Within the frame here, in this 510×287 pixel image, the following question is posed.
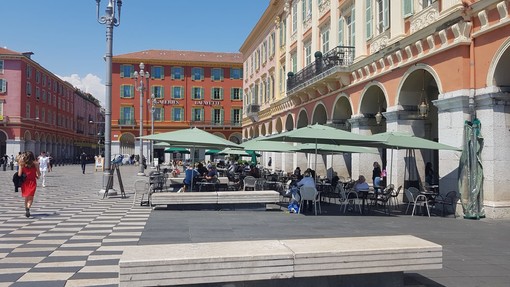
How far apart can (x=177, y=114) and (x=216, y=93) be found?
21.0 feet

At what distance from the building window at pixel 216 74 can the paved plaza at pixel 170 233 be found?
2111 inches

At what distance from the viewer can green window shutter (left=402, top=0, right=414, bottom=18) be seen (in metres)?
15.5

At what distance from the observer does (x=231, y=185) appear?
18406mm

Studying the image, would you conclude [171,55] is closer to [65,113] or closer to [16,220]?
[65,113]

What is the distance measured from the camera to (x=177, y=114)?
66125mm

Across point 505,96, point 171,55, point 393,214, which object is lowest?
point 393,214

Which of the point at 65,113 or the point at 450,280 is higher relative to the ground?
the point at 65,113

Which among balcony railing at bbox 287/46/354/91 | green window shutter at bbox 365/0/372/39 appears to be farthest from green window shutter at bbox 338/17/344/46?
green window shutter at bbox 365/0/372/39

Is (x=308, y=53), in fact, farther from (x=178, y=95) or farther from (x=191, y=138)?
(x=178, y=95)

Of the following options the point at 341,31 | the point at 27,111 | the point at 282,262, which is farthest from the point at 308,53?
the point at 27,111

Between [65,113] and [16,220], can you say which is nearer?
[16,220]

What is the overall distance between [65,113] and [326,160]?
66.0m

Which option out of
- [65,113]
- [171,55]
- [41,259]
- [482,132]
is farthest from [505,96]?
[65,113]

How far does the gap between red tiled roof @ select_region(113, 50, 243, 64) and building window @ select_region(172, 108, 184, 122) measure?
23.0ft
